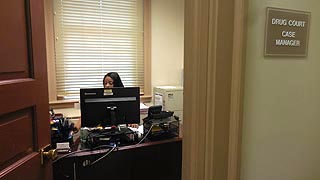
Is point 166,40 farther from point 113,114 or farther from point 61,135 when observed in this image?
point 61,135

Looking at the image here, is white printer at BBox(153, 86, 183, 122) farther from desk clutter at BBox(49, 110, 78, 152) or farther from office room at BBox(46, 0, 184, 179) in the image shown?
desk clutter at BBox(49, 110, 78, 152)

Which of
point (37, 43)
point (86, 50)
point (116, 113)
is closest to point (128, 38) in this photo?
point (86, 50)

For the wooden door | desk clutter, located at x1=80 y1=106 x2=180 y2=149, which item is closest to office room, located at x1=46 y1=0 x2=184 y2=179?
desk clutter, located at x1=80 y1=106 x2=180 y2=149

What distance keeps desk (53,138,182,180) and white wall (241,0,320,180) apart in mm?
1479

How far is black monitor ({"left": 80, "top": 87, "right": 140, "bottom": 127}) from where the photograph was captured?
227 cm

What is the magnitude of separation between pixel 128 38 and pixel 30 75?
2655 mm

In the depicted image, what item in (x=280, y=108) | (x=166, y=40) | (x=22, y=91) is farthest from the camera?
(x=166, y=40)

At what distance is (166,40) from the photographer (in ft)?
12.8

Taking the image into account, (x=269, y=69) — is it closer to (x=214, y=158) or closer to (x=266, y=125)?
(x=266, y=125)

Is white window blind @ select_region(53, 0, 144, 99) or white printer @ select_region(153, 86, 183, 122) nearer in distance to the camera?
white window blind @ select_region(53, 0, 144, 99)

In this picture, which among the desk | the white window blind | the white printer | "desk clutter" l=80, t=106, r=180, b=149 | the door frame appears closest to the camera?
the door frame

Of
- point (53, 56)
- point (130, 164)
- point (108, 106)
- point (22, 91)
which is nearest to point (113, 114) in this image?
point (108, 106)

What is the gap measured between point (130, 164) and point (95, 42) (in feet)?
6.50

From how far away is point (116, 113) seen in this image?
2.34m
